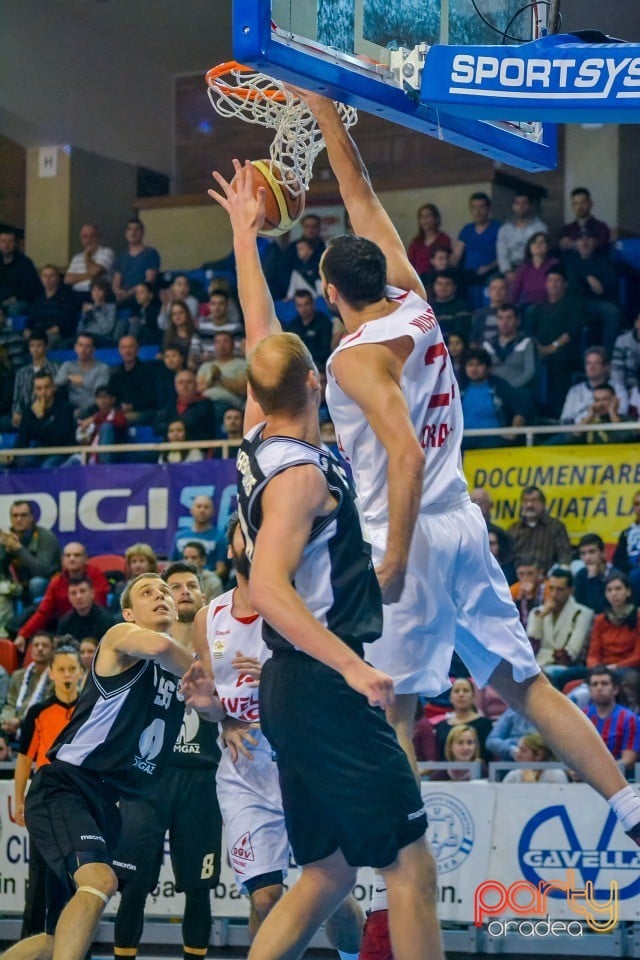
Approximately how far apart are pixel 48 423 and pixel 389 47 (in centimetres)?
1090

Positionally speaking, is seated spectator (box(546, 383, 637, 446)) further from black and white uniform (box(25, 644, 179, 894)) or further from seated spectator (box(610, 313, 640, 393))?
black and white uniform (box(25, 644, 179, 894))

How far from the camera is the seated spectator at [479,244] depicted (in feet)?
52.8

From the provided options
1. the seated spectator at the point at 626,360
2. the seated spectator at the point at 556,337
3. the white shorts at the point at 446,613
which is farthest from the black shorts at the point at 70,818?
the seated spectator at the point at 556,337

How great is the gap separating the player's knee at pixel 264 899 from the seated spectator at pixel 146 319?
37.2ft

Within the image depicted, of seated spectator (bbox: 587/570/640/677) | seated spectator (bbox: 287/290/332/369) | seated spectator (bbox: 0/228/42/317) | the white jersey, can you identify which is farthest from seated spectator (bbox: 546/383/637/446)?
seated spectator (bbox: 0/228/42/317)

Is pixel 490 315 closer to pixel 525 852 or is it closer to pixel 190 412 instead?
pixel 190 412

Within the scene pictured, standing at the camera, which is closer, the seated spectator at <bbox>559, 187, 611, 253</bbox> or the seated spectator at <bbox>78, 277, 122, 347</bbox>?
the seated spectator at <bbox>559, 187, 611, 253</bbox>

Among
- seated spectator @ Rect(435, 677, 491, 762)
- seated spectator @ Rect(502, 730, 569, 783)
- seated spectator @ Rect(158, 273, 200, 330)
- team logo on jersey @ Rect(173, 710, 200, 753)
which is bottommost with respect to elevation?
seated spectator @ Rect(502, 730, 569, 783)

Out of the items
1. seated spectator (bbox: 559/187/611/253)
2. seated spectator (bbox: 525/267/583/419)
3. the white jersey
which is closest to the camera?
the white jersey

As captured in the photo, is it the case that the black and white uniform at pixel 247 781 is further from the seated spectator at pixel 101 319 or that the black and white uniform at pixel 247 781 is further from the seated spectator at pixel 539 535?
the seated spectator at pixel 101 319

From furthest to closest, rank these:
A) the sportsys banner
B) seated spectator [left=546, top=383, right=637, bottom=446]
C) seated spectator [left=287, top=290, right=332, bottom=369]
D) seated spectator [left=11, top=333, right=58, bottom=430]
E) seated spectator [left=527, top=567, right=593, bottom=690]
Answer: seated spectator [left=11, top=333, right=58, bottom=430]
seated spectator [left=287, top=290, right=332, bottom=369]
seated spectator [left=546, top=383, right=637, bottom=446]
seated spectator [left=527, top=567, right=593, bottom=690]
the sportsys banner

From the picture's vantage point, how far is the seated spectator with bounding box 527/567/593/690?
1195 cm

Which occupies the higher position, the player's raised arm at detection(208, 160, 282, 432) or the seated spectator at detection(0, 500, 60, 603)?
the player's raised arm at detection(208, 160, 282, 432)

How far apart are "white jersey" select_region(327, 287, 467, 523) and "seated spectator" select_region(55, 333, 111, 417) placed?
37.1ft
